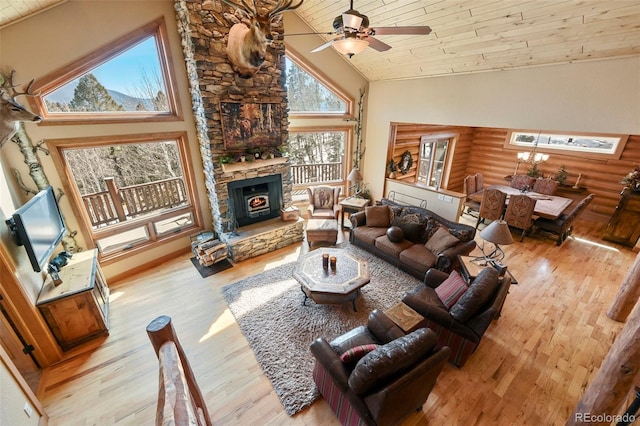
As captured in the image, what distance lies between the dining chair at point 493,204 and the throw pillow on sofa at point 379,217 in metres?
2.49

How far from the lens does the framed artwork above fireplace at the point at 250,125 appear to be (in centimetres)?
438

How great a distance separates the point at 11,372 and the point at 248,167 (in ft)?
11.6

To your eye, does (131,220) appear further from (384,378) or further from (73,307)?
(384,378)

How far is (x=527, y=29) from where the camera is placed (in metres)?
3.33

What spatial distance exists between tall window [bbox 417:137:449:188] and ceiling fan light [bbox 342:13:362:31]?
17.5ft

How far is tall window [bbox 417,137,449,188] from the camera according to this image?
739cm

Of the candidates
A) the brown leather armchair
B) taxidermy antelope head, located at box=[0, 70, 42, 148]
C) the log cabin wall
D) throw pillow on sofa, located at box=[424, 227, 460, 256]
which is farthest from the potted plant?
taxidermy antelope head, located at box=[0, 70, 42, 148]

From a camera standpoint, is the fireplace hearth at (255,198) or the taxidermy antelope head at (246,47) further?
the fireplace hearth at (255,198)

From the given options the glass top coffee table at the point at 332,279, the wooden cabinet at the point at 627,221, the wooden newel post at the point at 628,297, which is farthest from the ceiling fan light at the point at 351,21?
A: the wooden cabinet at the point at 627,221

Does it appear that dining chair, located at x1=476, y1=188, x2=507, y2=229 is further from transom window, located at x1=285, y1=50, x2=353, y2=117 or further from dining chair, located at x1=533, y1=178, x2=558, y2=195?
transom window, located at x1=285, y1=50, x2=353, y2=117

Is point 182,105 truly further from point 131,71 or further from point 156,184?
point 156,184

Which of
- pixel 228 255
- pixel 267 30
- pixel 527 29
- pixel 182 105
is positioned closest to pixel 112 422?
pixel 228 255

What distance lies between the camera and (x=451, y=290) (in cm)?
301

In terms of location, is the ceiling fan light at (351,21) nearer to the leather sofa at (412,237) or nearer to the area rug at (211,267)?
the leather sofa at (412,237)
